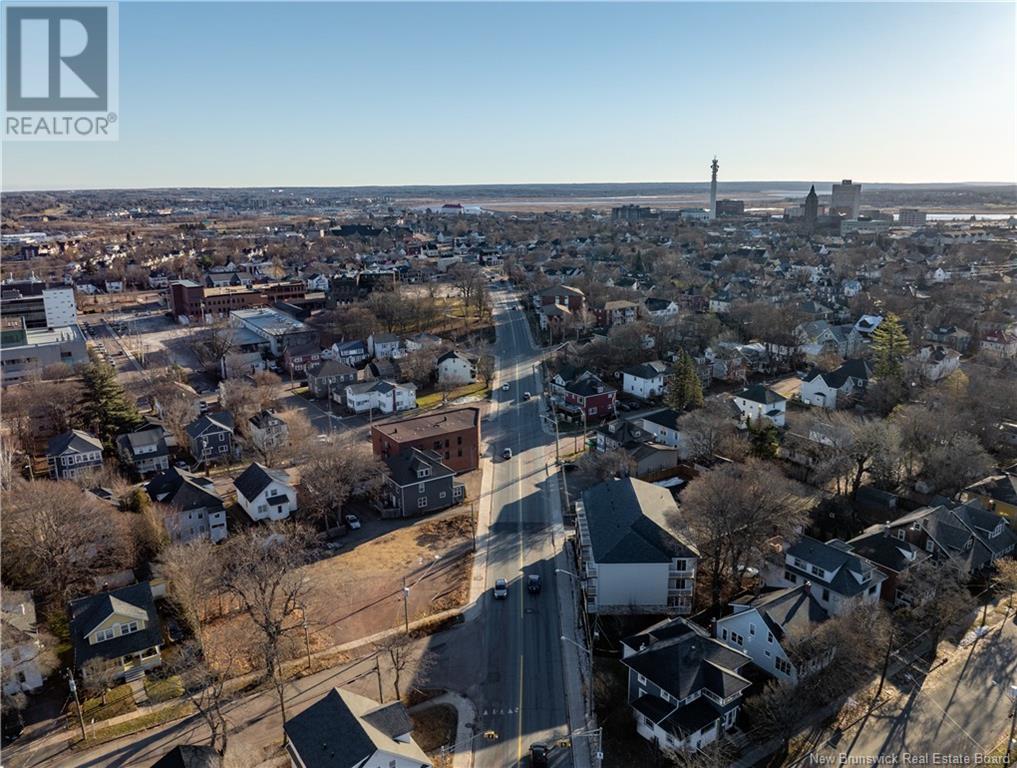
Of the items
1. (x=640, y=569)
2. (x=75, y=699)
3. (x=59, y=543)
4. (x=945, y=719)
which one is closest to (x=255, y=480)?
(x=59, y=543)

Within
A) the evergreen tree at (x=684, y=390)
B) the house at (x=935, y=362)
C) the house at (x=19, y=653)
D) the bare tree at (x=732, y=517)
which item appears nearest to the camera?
the house at (x=19, y=653)

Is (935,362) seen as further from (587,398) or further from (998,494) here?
(587,398)

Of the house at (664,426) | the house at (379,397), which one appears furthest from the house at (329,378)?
the house at (664,426)

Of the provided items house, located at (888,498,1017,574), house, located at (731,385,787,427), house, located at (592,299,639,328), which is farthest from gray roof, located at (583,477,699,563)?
house, located at (592,299,639,328)

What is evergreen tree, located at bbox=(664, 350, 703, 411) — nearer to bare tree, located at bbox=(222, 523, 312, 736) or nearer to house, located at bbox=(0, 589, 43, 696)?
bare tree, located at bbox=(222, 523, 312, 736)

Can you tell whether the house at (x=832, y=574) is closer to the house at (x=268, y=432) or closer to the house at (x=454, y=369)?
the house at (x=268, y=432)

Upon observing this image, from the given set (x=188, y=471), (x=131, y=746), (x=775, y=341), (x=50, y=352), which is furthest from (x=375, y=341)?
(x=131, y=746)

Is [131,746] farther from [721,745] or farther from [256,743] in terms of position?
[721,745]
